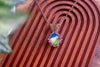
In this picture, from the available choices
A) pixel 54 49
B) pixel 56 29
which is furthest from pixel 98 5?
pixel 54 49

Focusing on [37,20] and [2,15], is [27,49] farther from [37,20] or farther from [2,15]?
[2,15]

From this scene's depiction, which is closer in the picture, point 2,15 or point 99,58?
point 2,15

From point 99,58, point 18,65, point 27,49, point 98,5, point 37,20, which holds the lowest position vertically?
point 18,65

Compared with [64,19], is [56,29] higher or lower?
lower
